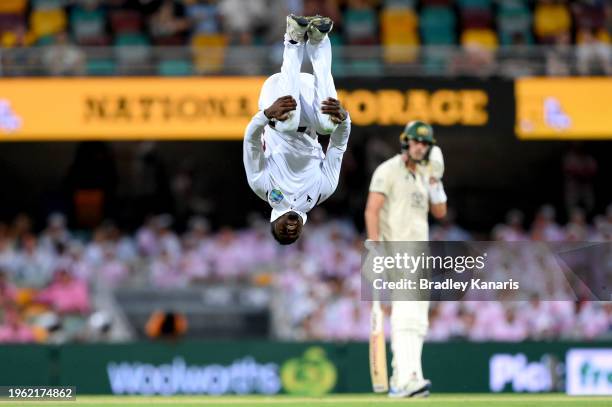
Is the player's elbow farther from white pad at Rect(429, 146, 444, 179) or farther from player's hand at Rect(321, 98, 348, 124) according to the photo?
player's hand at Rect(321, 98, 348, 124)

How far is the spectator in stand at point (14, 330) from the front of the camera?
59.3ft

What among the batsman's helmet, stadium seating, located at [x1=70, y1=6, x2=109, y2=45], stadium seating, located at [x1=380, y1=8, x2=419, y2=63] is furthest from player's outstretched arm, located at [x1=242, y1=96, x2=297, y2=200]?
stadium seating, located at [x1=70, y1=6, x2=109, y2=45]

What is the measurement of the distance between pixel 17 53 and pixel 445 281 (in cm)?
936

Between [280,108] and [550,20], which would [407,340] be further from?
[550,20]

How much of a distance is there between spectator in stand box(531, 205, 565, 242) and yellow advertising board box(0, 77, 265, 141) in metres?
4.82

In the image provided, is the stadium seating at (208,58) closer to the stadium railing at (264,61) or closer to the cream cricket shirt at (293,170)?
the stadium railing at (264,61)

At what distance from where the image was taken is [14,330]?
1817cm

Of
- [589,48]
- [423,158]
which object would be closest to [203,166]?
[589,48]

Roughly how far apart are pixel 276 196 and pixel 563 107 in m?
9.59

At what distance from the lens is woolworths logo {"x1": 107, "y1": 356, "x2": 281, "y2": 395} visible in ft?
51.1

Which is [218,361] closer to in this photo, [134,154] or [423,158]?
[423,158]

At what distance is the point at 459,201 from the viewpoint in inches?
915

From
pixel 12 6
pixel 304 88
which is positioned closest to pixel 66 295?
pixel 12 6

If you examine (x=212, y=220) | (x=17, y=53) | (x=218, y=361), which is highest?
(x=17, y=53)
